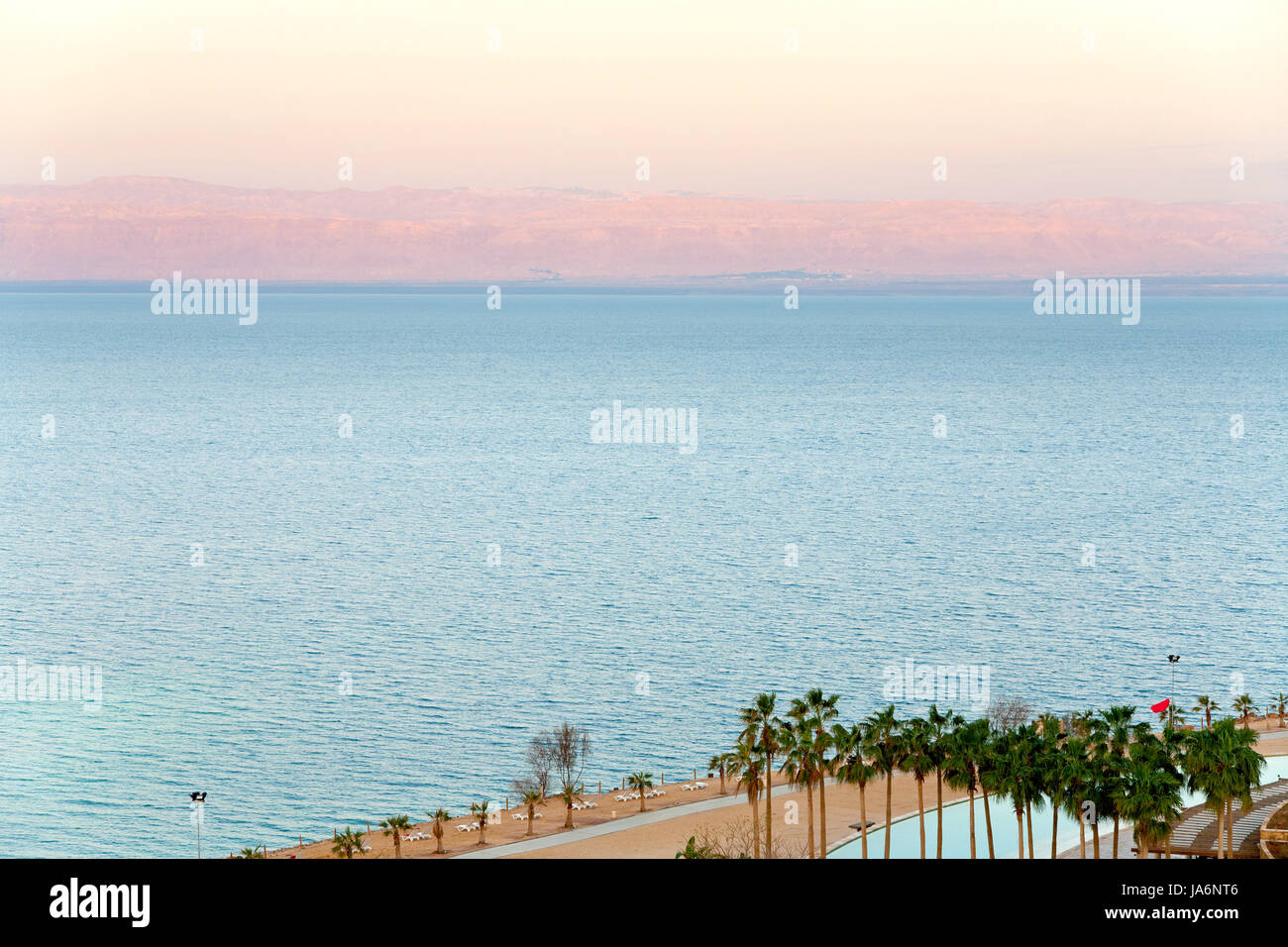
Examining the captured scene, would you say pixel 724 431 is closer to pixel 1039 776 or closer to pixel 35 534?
pixel 35 534

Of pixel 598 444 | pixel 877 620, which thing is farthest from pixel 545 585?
pixel 598 444

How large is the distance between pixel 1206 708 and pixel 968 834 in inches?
923

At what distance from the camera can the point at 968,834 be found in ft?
158

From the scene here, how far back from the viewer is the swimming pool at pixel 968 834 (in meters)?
46.0

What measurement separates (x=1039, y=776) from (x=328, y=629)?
182ft

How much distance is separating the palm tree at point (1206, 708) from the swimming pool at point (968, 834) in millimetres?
10790

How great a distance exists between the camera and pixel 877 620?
85750 millimetres

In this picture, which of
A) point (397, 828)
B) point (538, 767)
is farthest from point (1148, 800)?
point (538, 767)

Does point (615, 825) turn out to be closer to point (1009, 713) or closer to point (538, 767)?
point (538, 767)

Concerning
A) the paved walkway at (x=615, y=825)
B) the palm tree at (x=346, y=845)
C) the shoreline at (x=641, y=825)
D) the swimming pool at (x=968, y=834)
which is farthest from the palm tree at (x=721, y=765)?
the palm tree at (x=346, y=845)

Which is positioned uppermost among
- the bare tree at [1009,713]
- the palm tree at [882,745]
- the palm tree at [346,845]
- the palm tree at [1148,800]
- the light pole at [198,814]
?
the palm tree at [882,745]

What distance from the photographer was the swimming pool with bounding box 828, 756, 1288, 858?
46.0m

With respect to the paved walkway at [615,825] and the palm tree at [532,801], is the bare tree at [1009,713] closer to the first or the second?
the paved walkway at [615,825]
